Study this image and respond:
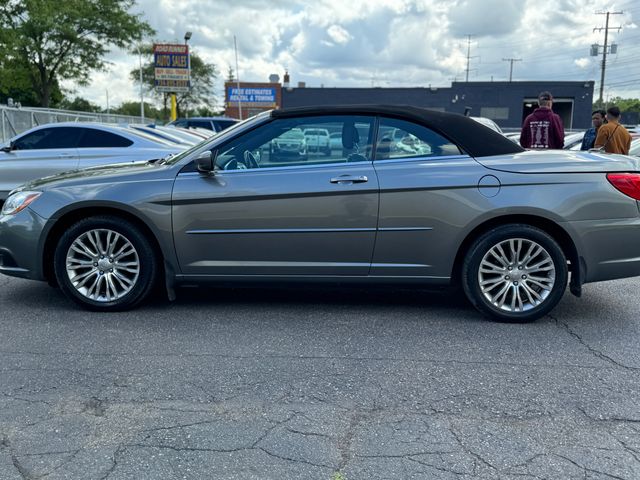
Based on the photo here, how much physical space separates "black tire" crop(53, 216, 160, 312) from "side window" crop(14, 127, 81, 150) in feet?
17.2

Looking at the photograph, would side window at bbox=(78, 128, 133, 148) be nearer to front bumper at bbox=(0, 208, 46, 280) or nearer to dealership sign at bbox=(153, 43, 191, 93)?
front bumper at bbox=(0, 208, 46, 280)

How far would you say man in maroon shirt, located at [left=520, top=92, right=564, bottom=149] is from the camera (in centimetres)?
873

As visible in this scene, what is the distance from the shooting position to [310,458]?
2773 mm

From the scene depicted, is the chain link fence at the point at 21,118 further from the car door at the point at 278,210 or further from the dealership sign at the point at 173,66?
the car door at the point at 278,210

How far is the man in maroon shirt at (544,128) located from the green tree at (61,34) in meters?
22.9

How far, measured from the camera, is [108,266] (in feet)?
16.0

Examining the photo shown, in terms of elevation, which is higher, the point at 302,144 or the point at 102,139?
the point at 302,144

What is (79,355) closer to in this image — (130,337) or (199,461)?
(130,337)

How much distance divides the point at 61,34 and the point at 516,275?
1067 inches

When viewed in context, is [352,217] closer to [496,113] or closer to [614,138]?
[614,138]

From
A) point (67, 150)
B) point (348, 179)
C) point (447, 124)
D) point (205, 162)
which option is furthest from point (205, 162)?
point (67, 150)

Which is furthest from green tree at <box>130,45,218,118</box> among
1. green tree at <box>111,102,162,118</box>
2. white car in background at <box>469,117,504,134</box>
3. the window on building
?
white car in background at <box>469,117,504,134</box>

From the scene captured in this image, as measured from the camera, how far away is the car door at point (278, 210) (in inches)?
183

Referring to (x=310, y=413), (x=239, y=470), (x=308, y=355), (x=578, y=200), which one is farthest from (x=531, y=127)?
(x=239, y=470)
